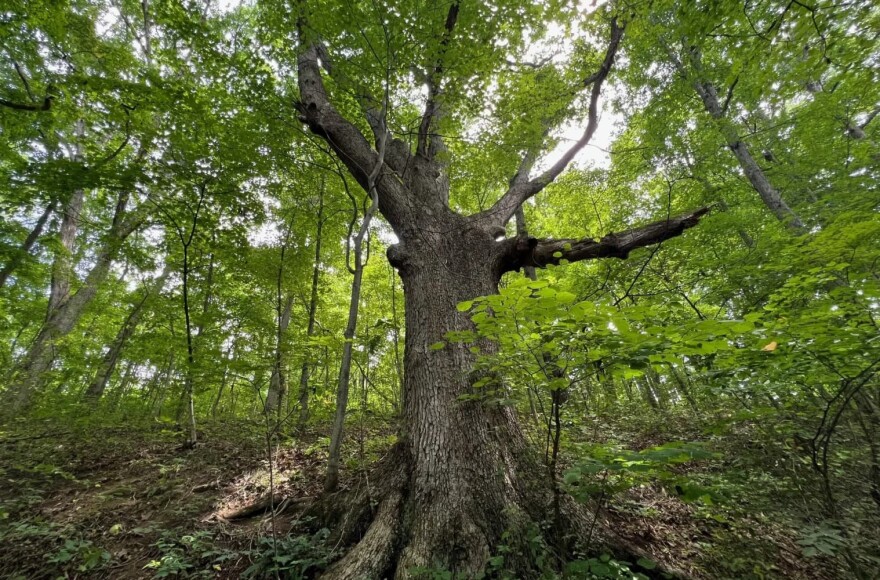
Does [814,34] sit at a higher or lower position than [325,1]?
lower

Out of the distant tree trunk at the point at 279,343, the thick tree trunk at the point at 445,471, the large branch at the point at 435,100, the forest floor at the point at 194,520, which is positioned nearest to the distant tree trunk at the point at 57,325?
the forest floor at the point at 194,520

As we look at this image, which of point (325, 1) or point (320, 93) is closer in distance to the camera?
point (325, 1)

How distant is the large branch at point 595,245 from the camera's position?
3.60 meters

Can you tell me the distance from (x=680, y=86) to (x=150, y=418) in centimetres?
1353

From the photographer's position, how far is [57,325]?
7.32m

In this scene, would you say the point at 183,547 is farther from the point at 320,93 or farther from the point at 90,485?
the point at 320,93

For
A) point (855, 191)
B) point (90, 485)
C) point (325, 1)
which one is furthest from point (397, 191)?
point (855, 191)

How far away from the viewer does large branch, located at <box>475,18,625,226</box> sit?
424 cm

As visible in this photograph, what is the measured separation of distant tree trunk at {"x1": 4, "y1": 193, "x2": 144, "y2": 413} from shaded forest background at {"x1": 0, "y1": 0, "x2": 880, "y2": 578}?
61 millimetres

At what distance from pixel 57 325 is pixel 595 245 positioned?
10.9 m

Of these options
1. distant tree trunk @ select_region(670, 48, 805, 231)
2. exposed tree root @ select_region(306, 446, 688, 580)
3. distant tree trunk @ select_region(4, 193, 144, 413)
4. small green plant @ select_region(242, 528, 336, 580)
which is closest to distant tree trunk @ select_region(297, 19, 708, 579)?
exposed tree root @ select_region(306, 446, 688, 580)

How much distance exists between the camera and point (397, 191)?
437 centimetres

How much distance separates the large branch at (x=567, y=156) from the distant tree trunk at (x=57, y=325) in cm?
603

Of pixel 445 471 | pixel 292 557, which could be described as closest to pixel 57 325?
pixel 292 557
